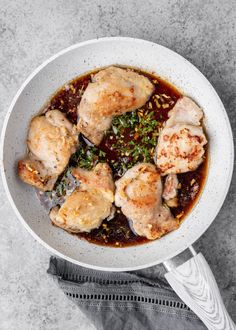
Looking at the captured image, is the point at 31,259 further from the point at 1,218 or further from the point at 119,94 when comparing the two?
the point at 119,94

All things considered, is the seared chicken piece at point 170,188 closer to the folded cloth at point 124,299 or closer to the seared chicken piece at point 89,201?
the seared chicken piece at point 89,201

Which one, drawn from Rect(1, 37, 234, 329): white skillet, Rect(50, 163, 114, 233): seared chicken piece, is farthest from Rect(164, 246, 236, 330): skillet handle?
Rect(50, 163, 114, 233): seared chicken piece

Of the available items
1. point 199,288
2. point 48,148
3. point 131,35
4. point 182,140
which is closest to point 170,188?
point 182,140

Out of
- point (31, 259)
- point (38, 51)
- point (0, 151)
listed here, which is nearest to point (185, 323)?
point (31, 259)

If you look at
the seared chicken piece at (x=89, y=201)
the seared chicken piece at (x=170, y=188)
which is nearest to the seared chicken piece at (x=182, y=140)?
the seared chicken piece at (x=170, y=188)

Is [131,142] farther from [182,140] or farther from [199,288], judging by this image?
[199,288]

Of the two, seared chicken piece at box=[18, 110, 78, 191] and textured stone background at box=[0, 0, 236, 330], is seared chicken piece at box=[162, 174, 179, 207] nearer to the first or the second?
textured stone background at box=[0, 0, 236, 330]
